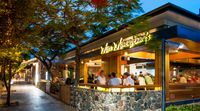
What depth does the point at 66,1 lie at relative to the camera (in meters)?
10.2

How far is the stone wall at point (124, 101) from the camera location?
9414 mm

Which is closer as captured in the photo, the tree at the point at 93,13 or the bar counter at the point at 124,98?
the bar counter at the point at 124,98

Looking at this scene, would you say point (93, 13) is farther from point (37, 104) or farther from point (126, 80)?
point (37, 104)

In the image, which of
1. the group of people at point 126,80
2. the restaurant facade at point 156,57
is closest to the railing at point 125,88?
the restaurant facade at point 156,57

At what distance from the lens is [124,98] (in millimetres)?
9445

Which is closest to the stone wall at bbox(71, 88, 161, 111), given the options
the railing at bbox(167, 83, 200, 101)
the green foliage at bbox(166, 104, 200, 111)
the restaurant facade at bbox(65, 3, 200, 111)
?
the restaurant facade at bbox(65, 3, 200, 111)

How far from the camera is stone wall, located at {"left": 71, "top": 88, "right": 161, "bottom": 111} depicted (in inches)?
371

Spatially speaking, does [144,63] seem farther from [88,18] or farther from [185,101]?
[88,18]

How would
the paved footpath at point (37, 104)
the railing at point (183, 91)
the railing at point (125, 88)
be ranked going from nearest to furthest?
the railing at point (125, 88) → the railing at point (183, 91) → the paved footpath at point (37, 104)

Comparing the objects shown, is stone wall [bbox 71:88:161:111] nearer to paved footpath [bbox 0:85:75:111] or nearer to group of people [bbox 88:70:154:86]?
group of people [bbox 88:70:154:86]

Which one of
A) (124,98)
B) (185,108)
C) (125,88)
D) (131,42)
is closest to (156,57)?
(131,42)

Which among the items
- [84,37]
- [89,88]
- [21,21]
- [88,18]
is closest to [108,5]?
[88,18]

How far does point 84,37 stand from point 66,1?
8.68 ft

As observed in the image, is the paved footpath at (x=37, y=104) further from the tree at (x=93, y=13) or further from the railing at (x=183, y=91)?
the railing at (x=183, y=91)
